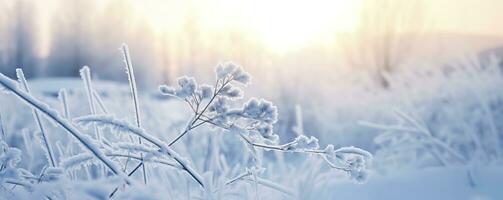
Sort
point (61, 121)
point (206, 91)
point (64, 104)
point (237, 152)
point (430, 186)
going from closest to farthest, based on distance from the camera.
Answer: point (61, 121), point (206, 91), point (64, 104), point (430, 186), point (237, 152)

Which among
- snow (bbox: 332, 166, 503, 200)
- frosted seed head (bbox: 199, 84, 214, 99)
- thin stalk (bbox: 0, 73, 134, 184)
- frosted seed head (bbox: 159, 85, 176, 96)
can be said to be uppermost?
A: snow (bbox: 332, 166, 503, 200)

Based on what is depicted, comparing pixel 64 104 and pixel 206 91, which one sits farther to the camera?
pixel 64 104

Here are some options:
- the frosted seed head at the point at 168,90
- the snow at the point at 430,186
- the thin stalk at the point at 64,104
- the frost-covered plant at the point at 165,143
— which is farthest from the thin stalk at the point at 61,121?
the snow at the point at 430,186

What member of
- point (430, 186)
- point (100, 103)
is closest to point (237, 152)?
point (430, 186)

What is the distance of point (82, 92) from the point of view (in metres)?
7.30

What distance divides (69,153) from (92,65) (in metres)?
18.4

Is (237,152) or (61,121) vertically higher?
(237,152)

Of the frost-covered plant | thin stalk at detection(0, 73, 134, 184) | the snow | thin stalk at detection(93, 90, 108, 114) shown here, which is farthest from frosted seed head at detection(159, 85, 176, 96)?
the snow

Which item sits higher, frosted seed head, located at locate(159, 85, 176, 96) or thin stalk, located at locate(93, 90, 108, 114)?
thin stalk, located at locate(93, 90, 108, 114)

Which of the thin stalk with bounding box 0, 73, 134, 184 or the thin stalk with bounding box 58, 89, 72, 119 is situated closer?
the thin stalk with bounding box 0, 73, 134, 184

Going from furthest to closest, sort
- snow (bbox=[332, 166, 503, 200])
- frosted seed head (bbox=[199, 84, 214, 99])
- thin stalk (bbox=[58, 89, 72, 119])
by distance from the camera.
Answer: snow (bbox=[332, 166, 503, 200])
thin stalk (bbox=[58, 89, 72, 119])
frosted seed head (bbox=[199, 84, 214, 99])

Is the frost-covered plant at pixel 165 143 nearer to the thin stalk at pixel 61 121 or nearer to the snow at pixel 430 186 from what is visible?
the thin stalk at pixel 61 121

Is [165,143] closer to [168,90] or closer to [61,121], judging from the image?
[168,90]

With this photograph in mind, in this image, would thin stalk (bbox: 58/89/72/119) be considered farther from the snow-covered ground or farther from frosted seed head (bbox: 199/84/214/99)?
frosted seed head (bbox: 199/84/214/99)
